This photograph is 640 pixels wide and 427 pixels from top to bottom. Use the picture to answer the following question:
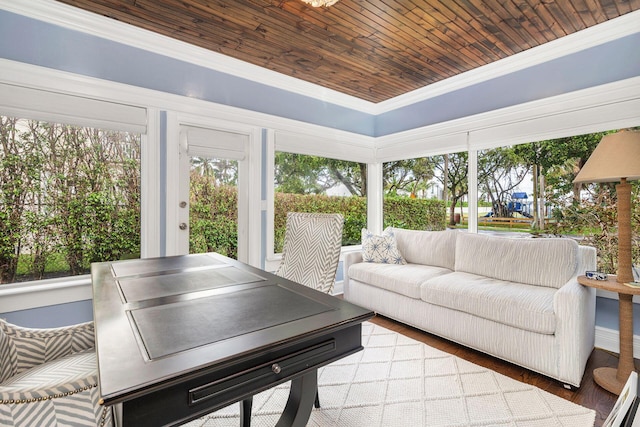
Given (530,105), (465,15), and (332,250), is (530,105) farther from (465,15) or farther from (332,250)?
(332,250)

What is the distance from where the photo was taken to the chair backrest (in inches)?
79.2

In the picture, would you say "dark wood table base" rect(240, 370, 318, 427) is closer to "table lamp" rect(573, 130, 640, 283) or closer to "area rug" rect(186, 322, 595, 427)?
"area rug" rect(186, 322, 595, 427)

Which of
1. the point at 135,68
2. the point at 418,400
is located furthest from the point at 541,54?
the point at 135,68

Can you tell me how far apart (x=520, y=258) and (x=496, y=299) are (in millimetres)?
636

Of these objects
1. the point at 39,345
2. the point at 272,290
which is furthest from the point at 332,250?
the point at 39,345

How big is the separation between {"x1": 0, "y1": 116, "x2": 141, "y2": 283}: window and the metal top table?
1546 millimetres

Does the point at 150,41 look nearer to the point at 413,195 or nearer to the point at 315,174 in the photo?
the point at 315,174

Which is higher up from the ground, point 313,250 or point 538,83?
point 538,83

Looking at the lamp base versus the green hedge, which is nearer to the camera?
the lamp base

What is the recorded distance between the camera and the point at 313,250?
7.00ft

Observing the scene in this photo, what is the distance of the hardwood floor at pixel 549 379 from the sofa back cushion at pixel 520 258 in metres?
0.64

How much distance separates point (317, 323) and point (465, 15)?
2.59 metres

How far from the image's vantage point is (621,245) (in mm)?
2119

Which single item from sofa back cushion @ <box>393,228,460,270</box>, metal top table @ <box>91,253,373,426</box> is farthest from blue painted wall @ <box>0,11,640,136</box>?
metal top table @ <box>91,253,373,426</box>
